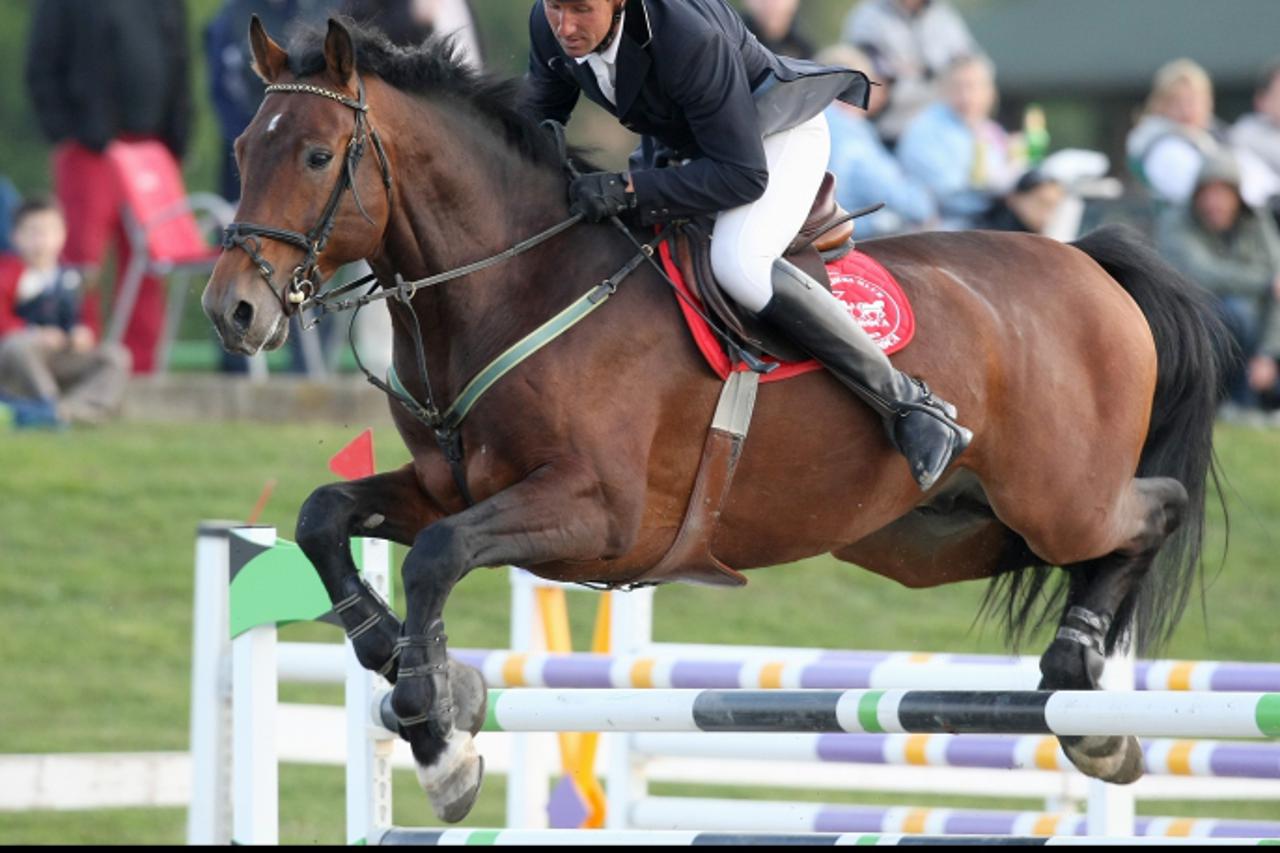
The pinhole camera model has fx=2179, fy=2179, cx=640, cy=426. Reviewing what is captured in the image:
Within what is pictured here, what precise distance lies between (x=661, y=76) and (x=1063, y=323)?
1549 mm

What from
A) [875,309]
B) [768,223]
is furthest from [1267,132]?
[768,223]

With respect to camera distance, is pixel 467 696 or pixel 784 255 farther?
pixel 784 255

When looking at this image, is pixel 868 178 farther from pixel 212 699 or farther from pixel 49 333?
pixel 212 699

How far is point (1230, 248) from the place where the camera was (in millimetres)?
11094

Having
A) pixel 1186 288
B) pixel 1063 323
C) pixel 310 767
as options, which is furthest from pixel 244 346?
pixel 310 767

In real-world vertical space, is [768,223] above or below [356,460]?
above

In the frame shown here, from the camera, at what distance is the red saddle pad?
17.1 ft

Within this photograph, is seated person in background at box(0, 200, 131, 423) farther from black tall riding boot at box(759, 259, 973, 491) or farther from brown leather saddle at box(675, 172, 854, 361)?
black tall riding boot at box(759, 259, 973, 491)

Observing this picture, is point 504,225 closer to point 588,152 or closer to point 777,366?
point 588,152

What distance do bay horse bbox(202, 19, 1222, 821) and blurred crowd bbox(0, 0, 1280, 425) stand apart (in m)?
4.33

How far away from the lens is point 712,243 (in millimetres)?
5203

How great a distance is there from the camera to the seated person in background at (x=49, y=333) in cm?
1090

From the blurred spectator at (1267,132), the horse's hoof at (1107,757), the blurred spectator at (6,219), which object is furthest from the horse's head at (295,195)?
the blurred spectator at (1267,132)

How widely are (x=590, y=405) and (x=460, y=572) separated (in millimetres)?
525
